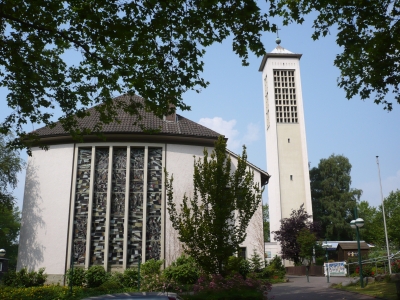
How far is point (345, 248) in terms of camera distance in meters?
42.1

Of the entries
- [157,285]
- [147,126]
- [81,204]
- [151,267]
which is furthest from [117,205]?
[157,285]

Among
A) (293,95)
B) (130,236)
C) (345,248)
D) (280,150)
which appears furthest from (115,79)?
(293,95)

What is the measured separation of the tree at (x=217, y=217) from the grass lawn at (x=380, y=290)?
5.13 m

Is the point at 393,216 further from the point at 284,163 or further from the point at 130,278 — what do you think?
the point at 130,278

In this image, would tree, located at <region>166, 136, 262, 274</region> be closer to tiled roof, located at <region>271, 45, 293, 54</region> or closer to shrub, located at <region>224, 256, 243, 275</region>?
shrub, located at <region>224, 256, 243, 275</region>

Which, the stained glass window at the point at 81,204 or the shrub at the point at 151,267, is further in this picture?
the stained glass window at the point at 81,204

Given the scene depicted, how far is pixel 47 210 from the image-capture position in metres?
26.4

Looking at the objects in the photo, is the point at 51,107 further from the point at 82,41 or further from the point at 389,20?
the point at 389,20

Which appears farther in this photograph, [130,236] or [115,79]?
[130,236]

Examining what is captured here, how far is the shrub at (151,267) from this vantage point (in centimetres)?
2256

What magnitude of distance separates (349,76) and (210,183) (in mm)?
5647

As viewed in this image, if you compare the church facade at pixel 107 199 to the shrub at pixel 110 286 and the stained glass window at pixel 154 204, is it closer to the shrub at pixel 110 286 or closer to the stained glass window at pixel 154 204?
the stained glass window at pixel 154 204

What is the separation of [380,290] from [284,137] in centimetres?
3778

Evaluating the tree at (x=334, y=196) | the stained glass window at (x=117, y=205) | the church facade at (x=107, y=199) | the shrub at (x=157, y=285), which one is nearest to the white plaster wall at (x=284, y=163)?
the tree at (x=334, y=196)
